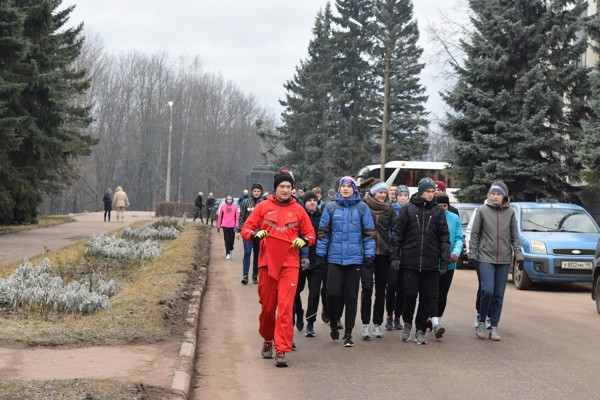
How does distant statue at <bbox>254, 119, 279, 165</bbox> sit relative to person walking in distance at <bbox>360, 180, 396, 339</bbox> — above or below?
above

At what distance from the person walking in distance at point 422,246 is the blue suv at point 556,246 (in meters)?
7.55

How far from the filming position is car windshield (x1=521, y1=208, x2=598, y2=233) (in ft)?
60.1

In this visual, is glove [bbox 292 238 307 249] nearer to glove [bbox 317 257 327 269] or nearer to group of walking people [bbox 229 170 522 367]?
group of walking people [bbox 229 170 522 367]

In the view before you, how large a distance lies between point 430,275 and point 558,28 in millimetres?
22752

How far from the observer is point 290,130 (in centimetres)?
6562

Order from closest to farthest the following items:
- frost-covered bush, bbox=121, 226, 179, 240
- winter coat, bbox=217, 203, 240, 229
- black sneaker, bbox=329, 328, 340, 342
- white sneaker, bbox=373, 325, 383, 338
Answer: black sneaker, bbox=329, 328, 340, 342 < white sneaker, bbox=373, 325, 383, 338 < winter coat, bbox=217, 203, 240, 229 < frost-covered bush, bbox=121, 226, 179, 240

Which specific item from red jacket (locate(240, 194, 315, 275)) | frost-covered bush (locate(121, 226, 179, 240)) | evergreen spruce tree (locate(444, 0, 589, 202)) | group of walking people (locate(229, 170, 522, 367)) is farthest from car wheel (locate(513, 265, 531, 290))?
frost-covered bush (locate(121, 226, 179, 240))

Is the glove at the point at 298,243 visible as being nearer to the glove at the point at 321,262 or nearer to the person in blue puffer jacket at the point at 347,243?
the person in blue puffer jacket at the point at 347,243

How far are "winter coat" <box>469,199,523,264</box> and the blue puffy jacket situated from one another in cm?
161

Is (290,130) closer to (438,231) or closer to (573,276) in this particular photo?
(573,276)

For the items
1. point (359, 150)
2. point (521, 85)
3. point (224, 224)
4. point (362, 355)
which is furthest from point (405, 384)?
point (359, 150)

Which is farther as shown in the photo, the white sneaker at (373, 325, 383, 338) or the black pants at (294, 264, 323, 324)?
the white sneaker at (373, 325, 383, 338)

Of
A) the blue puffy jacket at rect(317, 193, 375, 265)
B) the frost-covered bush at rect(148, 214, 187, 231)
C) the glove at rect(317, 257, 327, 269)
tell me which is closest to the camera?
the blue puffy jacket at rect(317, 193, 375, 265)

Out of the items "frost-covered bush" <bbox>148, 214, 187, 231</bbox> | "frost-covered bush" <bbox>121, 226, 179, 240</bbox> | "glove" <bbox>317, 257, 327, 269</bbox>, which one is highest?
"glove" <bbox>317, 257, 327, 269</bbox>
